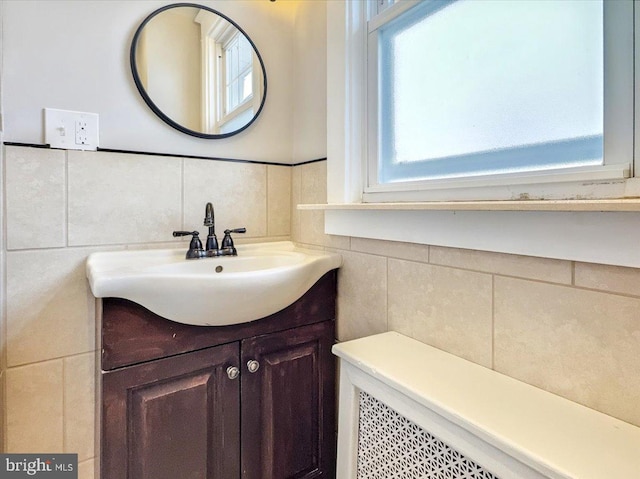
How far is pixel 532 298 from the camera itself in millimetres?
696

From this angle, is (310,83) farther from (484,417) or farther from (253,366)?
Answer: (484,417)

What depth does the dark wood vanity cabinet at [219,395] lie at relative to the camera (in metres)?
0.81

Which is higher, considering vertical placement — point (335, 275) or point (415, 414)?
point (335, 275)

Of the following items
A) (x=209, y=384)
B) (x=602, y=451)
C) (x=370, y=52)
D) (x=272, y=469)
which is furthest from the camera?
(x=370, y=52)

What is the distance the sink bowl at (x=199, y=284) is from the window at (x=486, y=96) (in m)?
0.42

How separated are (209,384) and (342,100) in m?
0.99

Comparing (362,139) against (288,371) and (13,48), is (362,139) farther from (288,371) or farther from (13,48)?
(13,48)

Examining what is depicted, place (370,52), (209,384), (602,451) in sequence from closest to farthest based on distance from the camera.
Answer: (602,451), (209,384), (370,52)

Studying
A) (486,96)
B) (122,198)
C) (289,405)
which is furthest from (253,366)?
(486,96)

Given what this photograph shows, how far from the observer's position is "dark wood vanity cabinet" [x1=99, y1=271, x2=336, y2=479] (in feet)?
2.66

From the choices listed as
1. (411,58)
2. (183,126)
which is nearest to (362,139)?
(411,58)

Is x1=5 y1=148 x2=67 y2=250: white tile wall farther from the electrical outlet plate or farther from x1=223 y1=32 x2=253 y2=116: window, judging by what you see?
x1=223 y1=32 x2=253 y2=116: window

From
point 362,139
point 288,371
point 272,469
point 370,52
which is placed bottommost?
point 272,469

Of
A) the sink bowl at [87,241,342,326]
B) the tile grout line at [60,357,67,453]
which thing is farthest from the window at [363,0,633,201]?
the tile grout line at [60,357,67,453]
